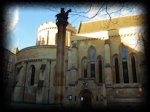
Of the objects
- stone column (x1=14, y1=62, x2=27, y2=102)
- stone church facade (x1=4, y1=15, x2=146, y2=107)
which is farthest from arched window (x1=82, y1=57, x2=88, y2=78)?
stone column (x1=14, y1=62, x2=27, y2=102)

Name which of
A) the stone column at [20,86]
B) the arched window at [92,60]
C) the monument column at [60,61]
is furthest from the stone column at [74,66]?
the monument column at [60,61]

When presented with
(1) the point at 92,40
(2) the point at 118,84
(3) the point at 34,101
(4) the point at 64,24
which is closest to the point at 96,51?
(1) the point at 92,40

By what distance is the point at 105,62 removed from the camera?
2847cm

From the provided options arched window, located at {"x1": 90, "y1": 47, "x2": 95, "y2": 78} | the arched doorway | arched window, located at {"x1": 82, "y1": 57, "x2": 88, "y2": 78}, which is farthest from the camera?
arched window, located at {"x1": 82, "y1": 57, "x2": 88, "y2": 78}

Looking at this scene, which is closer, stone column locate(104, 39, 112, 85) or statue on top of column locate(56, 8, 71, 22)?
statue on top of column locate(56, 8, 71, 22)

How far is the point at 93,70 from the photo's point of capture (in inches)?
1177

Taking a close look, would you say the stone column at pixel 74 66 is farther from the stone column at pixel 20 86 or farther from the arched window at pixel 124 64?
the stone column at pixel 20 86

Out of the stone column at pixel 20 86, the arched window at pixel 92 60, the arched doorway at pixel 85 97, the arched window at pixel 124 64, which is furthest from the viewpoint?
the stone column at pixel 20 86

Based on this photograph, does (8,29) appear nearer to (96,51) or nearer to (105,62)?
(105,62)

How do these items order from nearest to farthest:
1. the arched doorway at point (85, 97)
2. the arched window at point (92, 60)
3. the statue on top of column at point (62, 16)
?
the statue on top of column at point (62, 16) → the arched doorway at point (85, 97) → the arched window at point (92, 60)

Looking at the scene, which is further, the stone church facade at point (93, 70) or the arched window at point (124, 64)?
the arched window at point (124, 64)

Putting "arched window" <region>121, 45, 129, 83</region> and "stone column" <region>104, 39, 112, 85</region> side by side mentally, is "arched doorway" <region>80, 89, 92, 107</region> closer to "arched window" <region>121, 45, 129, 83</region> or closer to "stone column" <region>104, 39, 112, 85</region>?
"stone column" <region>104, 39, 112, 85</region>

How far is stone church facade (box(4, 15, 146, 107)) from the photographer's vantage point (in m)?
26.2

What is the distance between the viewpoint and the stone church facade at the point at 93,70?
1031 inches
